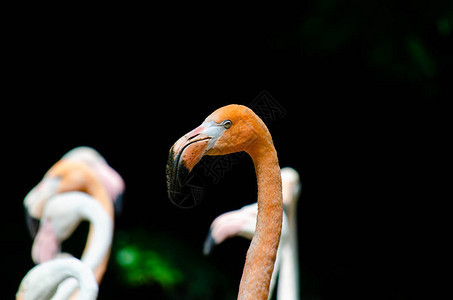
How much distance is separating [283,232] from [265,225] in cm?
112

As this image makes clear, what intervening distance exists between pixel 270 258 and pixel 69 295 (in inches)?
39.4

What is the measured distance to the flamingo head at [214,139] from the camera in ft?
4.91

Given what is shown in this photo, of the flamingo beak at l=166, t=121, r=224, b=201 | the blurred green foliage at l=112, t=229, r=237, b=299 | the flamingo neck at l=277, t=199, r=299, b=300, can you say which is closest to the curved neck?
the flamingo beak at l=166, t=121, r=224, b=201

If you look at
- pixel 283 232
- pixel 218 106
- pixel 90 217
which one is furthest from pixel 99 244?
pixel 218 106

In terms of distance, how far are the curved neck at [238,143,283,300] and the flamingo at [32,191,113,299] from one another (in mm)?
1294

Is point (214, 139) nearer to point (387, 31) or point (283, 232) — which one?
point (283, 232)

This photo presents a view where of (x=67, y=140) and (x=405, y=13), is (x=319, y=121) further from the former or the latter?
(x=67, y=140)

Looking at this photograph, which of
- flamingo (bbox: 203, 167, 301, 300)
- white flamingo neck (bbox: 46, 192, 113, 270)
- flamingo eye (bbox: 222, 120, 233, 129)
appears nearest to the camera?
flamingo eye (bbox: 222, 120, 233, 129)

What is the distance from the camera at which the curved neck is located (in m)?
1.61

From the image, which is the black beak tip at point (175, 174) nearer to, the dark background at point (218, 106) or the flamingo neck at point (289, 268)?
the flamingo neck at point (289, 268)

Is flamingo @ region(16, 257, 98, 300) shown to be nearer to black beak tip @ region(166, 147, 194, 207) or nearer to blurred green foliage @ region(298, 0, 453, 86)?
black beak tip @ region(166, 147, 194, 207)

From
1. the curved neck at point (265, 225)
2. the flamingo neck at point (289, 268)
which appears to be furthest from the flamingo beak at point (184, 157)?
the flamingo neck at point (289, 268)

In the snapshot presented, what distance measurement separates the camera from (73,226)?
2.98 metres

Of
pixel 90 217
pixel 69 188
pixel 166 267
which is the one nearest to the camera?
pixel 90 217
